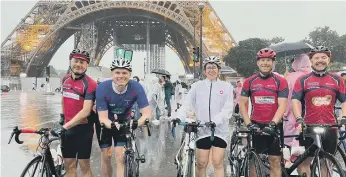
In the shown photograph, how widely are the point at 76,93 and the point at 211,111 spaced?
162 cm

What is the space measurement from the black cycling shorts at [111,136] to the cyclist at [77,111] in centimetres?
18

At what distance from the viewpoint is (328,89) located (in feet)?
13.8

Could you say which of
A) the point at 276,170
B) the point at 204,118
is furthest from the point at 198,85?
the point at 276,170

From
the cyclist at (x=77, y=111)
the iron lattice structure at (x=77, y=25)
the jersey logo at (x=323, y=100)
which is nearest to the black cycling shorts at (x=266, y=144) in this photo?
the jersey logo at (x=323, y=100)

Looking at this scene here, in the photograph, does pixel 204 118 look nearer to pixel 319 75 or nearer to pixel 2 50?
pixel 319 75

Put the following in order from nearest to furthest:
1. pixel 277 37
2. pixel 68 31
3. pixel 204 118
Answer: pixel 204 118 → pixel 68 31 → pixel 277 37

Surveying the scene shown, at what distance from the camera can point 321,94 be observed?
421 cm

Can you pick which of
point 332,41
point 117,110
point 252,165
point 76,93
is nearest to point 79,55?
point 76,93

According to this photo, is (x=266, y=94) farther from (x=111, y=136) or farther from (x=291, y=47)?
(x=291, y=47)

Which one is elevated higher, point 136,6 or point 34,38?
point 136,6

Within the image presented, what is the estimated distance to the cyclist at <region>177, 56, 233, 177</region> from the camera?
4434 mm

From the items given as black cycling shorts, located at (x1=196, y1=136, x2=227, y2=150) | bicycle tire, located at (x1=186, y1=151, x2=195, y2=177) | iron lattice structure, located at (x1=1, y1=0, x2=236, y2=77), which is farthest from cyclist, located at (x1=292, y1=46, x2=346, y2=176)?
iron lattice structure, located at (x1=1, y1=0, x2=236, y2=77)

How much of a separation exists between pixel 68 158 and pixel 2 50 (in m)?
43.5

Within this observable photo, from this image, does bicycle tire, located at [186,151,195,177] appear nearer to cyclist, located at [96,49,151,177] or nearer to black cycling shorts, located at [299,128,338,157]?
cyclist, located at [96,49,151,177]
